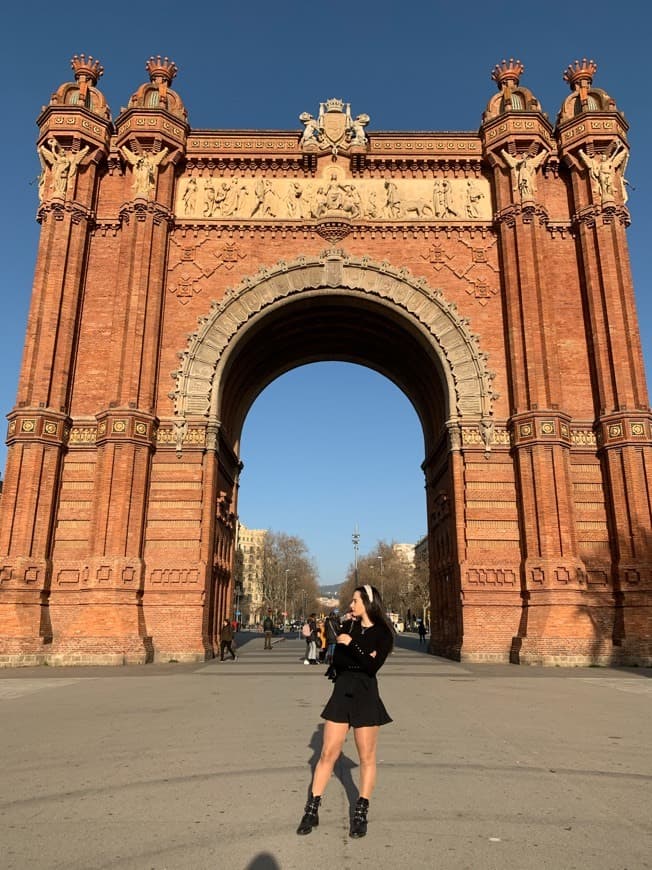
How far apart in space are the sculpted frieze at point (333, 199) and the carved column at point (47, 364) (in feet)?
13.1

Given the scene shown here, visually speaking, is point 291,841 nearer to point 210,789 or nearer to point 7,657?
point 210,789

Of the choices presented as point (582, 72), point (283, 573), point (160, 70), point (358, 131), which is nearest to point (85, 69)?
point (160, 70)

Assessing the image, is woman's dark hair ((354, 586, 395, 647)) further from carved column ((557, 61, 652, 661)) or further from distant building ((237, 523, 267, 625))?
distant building ((237, 523, 267, 625))

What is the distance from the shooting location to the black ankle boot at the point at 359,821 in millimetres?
4516

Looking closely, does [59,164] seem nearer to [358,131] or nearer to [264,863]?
[358,131]

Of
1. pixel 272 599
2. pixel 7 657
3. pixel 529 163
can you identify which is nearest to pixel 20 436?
pixel 7 657

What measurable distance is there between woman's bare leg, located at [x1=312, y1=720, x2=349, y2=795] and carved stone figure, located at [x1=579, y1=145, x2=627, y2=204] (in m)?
24.0

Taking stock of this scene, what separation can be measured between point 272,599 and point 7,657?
271ft

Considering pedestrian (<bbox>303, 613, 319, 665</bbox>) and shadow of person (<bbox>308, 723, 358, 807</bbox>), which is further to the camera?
pedestrian (<bbox>303, 613, 319, 665</bbox>)

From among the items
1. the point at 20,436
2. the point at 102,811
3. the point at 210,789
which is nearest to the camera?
the point at 102,811

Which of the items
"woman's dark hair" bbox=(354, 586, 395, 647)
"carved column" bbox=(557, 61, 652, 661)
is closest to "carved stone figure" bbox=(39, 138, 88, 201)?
"carved column" bbox=(557, 61, 652, 661)

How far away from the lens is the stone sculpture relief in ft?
82.2

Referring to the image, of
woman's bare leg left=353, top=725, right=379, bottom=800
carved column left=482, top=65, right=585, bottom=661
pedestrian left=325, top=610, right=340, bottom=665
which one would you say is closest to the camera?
woman's bare leg left=353, top=725, right=379, bottom=800

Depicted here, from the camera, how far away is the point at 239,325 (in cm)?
2380
